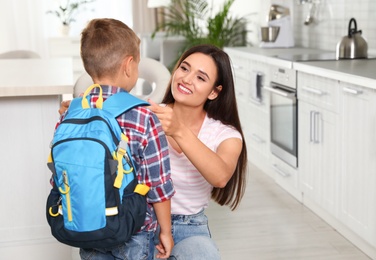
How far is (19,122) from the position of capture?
278cm

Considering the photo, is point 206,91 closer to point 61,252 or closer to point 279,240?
point 61,252

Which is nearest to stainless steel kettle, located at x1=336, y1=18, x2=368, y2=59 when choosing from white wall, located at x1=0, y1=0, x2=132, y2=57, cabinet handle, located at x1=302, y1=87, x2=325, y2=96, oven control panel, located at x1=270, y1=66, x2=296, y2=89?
oven control panel, located at x1=270, y1=66, x2=296, y2=89

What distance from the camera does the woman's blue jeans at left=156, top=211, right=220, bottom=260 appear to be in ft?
6.20

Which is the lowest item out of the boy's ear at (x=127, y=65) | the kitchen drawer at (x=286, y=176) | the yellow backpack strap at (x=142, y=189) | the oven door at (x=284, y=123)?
the kitchen drawer at (x=286, y=176)

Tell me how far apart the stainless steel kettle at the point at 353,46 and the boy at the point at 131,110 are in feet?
8.53

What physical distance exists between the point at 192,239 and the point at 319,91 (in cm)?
187

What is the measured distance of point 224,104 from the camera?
2.11m

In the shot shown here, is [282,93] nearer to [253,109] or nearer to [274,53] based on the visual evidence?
[274,53]

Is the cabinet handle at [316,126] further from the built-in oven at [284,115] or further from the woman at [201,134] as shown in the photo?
the woman at [201,134]

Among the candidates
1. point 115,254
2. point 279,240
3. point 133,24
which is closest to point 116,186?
point 115,254

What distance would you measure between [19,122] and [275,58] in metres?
2.11

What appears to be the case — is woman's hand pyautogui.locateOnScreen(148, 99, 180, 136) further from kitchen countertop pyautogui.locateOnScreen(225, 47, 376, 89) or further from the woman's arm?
kitchen countertop pyautogui.locateOnScreen(225, 47, 376, 89)

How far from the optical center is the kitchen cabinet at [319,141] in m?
3.49

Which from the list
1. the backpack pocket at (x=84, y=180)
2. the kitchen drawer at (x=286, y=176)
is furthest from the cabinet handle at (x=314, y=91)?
→ the backpack pocket at (x=84, y=180)
